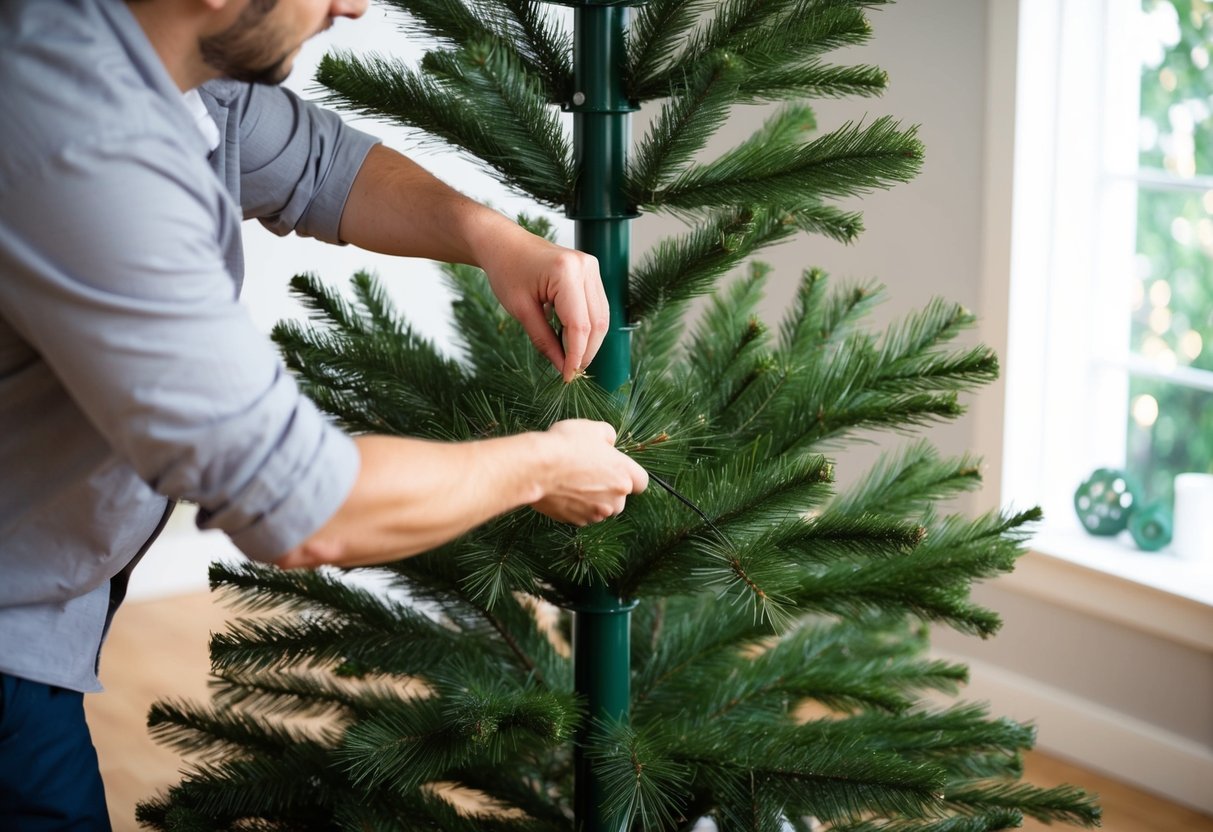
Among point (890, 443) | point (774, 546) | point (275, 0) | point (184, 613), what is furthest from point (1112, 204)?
point (184, 613)

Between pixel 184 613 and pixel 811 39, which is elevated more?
pixel 811 39

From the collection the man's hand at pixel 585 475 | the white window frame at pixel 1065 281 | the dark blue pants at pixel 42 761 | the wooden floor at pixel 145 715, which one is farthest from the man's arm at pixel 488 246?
the white window frame at pixel 1065 281

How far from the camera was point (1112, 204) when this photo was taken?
2.29 m

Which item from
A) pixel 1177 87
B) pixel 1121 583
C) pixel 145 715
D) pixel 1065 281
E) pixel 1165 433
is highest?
pixel 1177 87

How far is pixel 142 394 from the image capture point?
705 millimetres

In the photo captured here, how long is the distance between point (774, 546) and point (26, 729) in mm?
606

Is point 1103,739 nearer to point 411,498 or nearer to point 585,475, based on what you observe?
point 585,475

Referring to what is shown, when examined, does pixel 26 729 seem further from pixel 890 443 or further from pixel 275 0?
pixel 890 443

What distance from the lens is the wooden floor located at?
2109mm

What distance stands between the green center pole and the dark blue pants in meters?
0.42

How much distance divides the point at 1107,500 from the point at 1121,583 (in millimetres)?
181

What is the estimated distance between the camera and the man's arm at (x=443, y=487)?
2.56ft

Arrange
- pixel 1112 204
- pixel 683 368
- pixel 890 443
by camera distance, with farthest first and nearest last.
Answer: pixel 890 443 < pixel 1112 204 < pixel 683 368

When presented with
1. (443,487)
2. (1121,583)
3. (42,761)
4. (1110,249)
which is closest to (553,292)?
(443,487)
